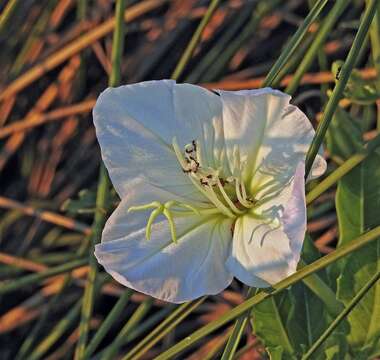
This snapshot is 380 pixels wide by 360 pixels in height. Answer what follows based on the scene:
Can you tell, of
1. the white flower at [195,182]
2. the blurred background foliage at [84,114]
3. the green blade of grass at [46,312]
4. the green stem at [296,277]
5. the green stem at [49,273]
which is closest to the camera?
the green stem at [296,277]

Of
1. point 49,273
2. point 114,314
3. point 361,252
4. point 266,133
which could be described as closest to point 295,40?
point 266,133

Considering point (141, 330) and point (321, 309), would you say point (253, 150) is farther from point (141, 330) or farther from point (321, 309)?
point (141, 330)

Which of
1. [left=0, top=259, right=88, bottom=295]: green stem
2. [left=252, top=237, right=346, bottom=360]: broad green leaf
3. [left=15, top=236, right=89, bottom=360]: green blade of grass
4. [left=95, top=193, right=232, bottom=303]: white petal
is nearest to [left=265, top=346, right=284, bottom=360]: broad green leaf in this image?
[left=252, top=237, right=346, bottom=360]: broad green leaf

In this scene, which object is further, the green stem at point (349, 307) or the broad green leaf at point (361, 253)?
the broad green leaf at point (361, 253)

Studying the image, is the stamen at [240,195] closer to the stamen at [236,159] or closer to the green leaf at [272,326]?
the stamen at [236,159]

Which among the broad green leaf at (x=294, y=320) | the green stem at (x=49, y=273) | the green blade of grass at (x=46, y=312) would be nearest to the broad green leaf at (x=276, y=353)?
the broad green leaf at (x=294, y=320)

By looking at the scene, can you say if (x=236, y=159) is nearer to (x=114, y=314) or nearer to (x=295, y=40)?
(x=295, y=40)
